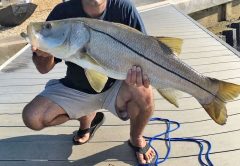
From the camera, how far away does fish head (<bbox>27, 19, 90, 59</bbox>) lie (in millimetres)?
3066

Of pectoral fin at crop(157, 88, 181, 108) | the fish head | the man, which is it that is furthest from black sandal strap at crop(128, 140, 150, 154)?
the fish head

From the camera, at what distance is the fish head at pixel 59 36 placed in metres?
3.07

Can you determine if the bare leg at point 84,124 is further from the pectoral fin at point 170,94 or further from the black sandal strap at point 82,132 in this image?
the pectoral fin at point 170,94

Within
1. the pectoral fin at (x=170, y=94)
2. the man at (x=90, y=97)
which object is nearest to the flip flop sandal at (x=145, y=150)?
the man at (x=90, y=97)

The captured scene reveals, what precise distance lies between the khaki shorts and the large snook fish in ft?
1.83

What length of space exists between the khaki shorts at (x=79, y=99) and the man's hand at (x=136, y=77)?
514 mm

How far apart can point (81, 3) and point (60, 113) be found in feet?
2.83

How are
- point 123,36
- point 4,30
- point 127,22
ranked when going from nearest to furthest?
point 123,36 < point 127,22 < point 4,30

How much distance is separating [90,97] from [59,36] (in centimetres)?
78

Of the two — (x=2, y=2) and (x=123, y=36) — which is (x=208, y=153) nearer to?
(x=123, y=36)

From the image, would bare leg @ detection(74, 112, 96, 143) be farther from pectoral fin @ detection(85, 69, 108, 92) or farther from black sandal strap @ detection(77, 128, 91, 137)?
pectoral fin @ detection(85, 69, 108, 92)

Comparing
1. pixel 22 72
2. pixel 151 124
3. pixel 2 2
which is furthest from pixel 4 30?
pixel 151 124

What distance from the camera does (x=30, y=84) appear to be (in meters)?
5.86

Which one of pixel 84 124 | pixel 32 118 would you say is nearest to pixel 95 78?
pixel 32 118
